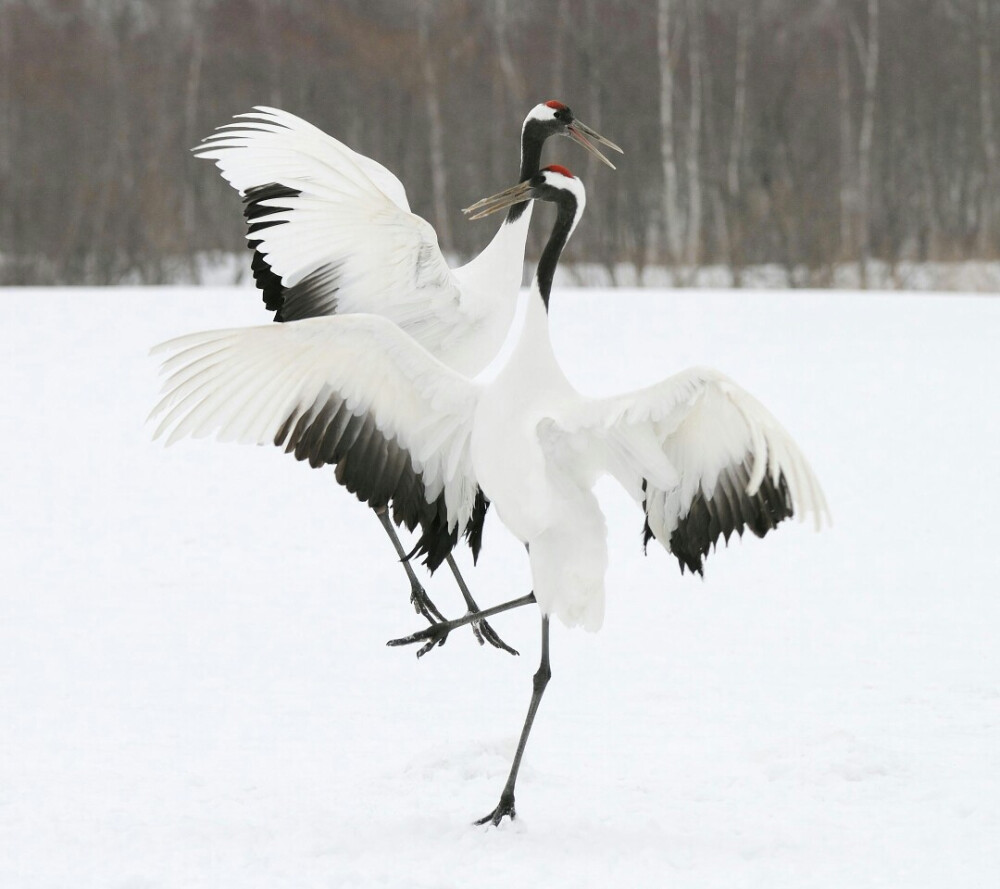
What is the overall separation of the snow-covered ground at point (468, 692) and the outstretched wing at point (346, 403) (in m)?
0.68

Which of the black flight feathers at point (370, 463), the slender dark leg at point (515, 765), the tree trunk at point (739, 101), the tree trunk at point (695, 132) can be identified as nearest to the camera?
the slender dark leg at point (515, 765)

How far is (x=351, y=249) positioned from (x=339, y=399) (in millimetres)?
800

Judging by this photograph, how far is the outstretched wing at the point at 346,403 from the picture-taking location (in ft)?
9.64

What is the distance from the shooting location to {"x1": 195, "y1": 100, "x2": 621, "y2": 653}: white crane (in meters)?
3.72

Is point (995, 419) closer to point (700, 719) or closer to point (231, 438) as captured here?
point (700, 719)

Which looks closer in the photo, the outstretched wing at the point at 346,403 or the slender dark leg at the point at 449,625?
the outstretched wing at the point at 346,403

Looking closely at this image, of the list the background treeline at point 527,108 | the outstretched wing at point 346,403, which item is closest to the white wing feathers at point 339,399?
the outstretched wing at point 346,403

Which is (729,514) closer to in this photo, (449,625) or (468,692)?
(449,625)

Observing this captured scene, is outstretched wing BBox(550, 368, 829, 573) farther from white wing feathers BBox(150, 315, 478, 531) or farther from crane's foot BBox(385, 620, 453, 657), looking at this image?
crane's foot BBox(385, 620, 453, 657)

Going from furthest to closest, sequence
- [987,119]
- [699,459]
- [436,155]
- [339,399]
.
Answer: [987,119]
[436,155]
[339,399]
[699,459]

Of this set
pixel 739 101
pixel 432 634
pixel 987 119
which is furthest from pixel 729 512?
pixel 987 119

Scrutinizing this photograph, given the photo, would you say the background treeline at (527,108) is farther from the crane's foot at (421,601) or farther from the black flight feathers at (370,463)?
the black flight feathers at (370,463)

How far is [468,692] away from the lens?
13.0ft

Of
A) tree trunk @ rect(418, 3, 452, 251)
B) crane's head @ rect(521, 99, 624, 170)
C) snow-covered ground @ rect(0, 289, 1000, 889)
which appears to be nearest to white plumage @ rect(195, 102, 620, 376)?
crane's head @ rect(521, 99, 624, 170)
